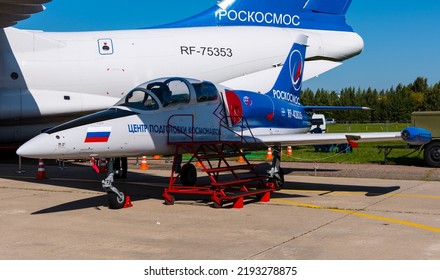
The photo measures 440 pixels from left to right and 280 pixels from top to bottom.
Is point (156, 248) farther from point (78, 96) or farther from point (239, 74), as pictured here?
point (239, 74)

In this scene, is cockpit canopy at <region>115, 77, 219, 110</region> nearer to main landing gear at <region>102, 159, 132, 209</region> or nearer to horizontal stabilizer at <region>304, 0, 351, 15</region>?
main landing gear at <region>102, 159, 132, 209</region>

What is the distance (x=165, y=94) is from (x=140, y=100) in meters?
0.52

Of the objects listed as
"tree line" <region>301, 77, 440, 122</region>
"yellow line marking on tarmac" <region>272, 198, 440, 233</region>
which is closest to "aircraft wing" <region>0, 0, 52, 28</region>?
"yellow line marking on tarmac" <region>272, 198, 440, 233</region>

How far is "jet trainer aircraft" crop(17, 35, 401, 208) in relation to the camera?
8.66 meters

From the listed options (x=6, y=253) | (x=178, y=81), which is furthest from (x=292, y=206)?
(x=6, y=253)

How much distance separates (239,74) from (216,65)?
100 centimetres

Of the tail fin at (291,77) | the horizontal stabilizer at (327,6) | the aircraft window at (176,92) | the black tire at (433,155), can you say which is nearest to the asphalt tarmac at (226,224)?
the aircraft window at (176,92)

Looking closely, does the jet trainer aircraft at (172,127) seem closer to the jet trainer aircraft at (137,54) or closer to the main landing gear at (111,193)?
the main landing gear at (111,193)

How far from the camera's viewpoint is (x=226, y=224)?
788cm

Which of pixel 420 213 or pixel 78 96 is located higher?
pixel 78 96

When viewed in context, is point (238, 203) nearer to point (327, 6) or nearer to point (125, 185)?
point (125, 185)

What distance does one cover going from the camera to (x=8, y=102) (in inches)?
659

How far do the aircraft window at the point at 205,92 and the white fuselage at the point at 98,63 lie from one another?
7816 mm

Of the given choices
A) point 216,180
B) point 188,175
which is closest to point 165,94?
point 216,180
